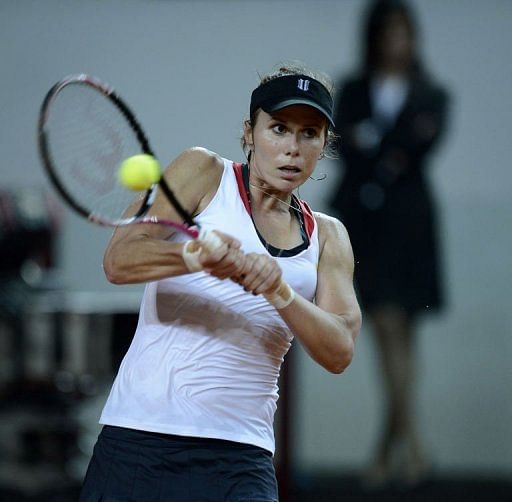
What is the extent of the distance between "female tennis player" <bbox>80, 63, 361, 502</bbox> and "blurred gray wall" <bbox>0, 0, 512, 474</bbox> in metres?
3.22

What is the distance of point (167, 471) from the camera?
2.37m

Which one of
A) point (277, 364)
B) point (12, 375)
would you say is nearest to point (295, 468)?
point (12, 375)

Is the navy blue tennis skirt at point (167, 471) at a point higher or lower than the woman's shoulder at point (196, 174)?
lower

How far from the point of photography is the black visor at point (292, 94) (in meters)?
2.38

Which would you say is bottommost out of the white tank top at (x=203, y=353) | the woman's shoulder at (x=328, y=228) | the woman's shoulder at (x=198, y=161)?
the white tank top at (x=203, y=353)

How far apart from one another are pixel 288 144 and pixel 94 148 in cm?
52

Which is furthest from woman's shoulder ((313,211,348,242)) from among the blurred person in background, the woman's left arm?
the blurred person in background

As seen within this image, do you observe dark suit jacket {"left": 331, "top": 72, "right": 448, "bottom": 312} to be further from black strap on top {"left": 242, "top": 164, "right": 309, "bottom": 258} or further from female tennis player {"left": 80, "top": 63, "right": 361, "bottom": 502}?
female tennis player {"left": 80, "top": 63, "right": 361, "bottom": 502}

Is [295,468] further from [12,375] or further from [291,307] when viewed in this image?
[291,307]

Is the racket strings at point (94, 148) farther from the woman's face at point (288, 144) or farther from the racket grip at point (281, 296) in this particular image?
the racket grip at point (281, 296)

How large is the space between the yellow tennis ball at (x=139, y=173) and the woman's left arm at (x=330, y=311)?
0.36m

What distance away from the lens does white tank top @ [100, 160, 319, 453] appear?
7.82ft

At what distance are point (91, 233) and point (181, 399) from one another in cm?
352

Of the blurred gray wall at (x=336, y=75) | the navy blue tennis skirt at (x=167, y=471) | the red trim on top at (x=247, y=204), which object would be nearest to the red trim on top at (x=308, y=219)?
the red trim on top at (x=247, y=204)
